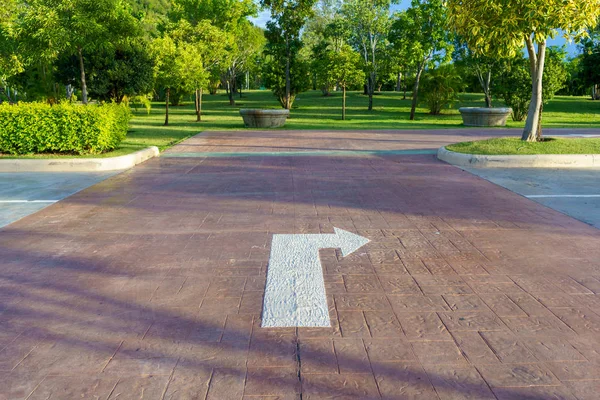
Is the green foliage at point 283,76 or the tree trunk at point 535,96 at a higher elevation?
the green foliage at point 283,76

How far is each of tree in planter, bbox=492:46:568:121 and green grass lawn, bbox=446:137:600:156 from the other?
13682 millimetres

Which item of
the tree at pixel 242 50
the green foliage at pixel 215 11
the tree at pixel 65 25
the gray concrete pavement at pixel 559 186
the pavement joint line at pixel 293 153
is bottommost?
the gray concrete pavement at pixel 559 186

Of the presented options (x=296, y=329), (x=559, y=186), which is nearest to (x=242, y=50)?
(x=559, y=186)

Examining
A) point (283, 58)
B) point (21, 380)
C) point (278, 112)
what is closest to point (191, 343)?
point (21, 380)

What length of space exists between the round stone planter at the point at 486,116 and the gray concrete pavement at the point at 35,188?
19.1 meters

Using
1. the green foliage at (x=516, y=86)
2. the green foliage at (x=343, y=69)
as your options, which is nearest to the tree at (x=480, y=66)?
the green foliage at (x=516, y=86)

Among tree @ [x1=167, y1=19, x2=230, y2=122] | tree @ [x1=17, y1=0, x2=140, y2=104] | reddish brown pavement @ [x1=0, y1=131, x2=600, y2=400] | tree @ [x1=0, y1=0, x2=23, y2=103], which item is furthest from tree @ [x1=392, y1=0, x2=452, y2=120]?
reddish brown pavement @ [x1=0, y1=131, x2=600, y2=400]

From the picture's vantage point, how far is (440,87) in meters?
31.3

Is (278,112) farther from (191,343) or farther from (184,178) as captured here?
(191,343)

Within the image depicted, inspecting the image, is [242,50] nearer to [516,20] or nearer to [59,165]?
[516,20]

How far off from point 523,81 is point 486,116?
10.2 feet

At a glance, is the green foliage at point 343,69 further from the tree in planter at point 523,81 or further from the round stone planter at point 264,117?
the tree in planter at point 523,81

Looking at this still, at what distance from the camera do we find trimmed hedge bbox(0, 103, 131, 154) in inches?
457

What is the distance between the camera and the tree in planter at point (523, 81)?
25.3m
